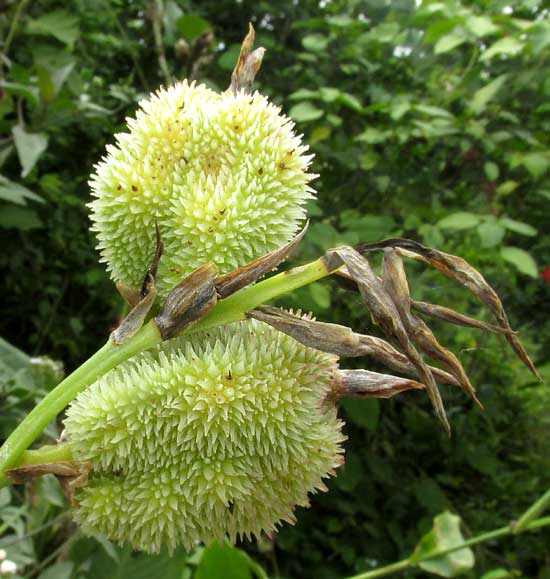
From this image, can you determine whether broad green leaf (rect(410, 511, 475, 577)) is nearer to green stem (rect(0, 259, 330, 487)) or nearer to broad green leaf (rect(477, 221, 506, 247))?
broad green leaf (rect(477, 221, 506, 247))

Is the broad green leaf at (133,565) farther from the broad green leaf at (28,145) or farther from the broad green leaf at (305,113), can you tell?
the broad green leaf at (305,113)

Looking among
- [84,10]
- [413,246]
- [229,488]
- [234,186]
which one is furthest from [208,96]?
[84,10]

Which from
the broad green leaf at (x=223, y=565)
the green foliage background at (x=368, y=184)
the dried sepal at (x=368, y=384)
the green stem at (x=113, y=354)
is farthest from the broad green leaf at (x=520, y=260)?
the green stem at (x=113, y=354)

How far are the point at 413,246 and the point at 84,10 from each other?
67.3 inches

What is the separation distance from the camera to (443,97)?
190 centimetres

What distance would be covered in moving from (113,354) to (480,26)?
129 centimetres

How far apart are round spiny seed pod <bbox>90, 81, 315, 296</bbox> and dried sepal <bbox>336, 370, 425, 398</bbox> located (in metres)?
0.13

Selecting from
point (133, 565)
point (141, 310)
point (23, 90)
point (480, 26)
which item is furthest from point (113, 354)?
point (480, 26)

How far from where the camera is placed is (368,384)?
57 cm

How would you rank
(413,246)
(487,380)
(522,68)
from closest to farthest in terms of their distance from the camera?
(413,246) → (522,68) → (487,380)

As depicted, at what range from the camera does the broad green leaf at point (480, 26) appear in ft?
4.74

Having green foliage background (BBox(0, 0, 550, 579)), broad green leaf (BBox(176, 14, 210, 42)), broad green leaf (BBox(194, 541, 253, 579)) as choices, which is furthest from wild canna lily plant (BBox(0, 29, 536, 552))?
broad green leaf (BBox(176, 14, 210, 42))

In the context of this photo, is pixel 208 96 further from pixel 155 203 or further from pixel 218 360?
pixel 218 360

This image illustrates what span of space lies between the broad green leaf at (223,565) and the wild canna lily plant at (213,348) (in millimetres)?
415
